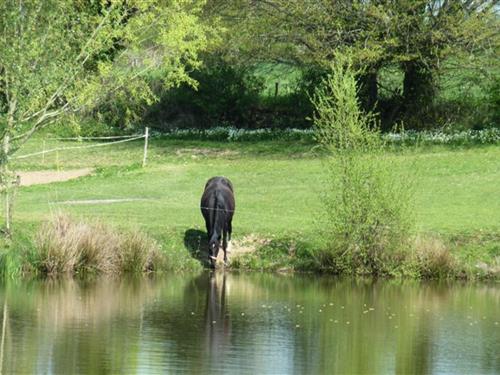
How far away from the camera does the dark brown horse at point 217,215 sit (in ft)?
95.6

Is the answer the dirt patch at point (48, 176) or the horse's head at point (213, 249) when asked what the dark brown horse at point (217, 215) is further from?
the dirt patch at point (48, 176)

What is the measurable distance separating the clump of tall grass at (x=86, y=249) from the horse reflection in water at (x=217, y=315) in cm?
178

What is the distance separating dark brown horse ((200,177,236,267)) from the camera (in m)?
29.1

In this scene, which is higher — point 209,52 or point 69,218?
point 209,52

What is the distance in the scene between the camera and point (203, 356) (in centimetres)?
1966

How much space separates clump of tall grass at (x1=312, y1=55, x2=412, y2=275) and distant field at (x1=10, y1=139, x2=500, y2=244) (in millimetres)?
1286

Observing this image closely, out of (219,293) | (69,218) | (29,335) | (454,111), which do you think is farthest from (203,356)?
(454,111)

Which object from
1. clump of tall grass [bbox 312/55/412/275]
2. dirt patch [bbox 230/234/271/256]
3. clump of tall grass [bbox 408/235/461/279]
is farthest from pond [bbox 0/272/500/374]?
dirt patch [bbox 230/234/271/256]

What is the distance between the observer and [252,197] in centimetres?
3828

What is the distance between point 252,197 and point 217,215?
8.78 meters

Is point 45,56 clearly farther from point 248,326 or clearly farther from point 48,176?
point 48,176

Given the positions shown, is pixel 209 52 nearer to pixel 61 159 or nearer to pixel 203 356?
pixel 61 159

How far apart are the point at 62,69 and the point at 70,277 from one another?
488 centimetres

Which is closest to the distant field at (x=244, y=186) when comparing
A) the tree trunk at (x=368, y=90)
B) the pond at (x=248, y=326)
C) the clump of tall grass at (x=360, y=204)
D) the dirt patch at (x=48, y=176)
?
the dirt patch at (x=48, y=176)
